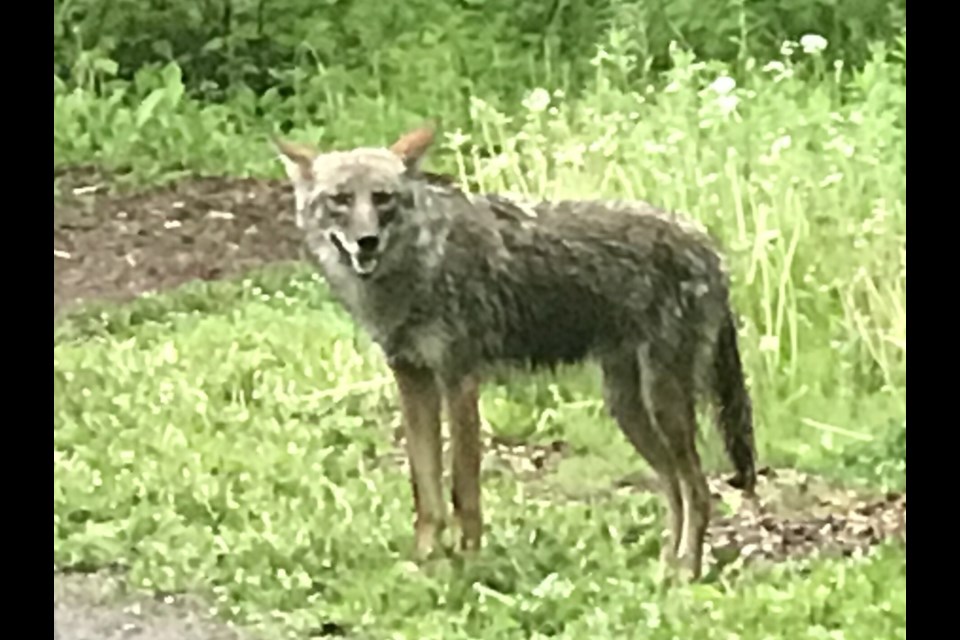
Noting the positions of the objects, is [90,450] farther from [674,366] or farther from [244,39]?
[674,366]

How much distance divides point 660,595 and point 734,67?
0.74 metres

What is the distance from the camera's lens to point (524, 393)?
8.54 feet

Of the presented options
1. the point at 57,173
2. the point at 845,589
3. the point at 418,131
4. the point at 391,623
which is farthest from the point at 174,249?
the point at 845,589

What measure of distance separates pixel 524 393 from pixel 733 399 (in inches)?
11.3

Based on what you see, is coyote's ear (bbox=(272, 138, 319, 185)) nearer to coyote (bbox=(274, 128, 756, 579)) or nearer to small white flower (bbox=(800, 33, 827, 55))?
coyote (bbox=(274, 128, 756, 579))

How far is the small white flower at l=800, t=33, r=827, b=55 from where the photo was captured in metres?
2.65

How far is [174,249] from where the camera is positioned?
2.67 meters

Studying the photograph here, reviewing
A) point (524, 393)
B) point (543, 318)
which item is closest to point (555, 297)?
point (543, 318)

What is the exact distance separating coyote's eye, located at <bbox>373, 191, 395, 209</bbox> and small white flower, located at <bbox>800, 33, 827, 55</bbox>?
621mm

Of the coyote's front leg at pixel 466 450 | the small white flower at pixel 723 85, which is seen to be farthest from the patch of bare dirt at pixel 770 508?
the small white flower at pixel 723 85

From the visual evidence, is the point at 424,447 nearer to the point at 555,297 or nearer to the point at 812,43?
the point at 555,297

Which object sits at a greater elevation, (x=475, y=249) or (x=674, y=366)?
(x=475, y=249)

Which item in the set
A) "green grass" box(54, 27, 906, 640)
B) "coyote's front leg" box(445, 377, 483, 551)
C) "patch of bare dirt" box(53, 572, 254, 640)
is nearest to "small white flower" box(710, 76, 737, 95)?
"green grass" box(54, 27, 906, 640)

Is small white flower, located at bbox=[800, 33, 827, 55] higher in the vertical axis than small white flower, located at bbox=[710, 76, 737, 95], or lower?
higher
